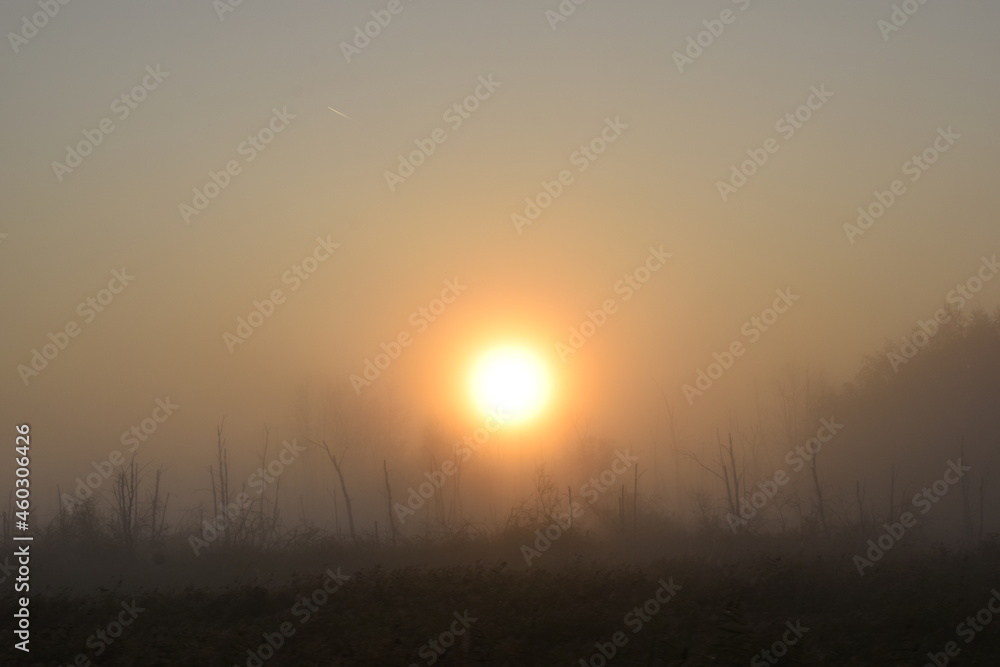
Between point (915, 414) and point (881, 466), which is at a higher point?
point (915, 414)

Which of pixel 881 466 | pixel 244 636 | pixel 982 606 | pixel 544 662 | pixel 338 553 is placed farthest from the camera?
pixel 881 466

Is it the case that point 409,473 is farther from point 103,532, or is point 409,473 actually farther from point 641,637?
point 641,637

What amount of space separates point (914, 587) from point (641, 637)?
1130 centimetres

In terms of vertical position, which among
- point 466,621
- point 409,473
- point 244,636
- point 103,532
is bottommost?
point 103,532

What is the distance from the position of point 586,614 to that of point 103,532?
46921 mm

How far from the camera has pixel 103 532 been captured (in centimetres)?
5591

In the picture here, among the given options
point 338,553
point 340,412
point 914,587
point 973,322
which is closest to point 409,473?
point 340,412

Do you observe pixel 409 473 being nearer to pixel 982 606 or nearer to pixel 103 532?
pixel 103 532

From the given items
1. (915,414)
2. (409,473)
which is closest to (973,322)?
(915,414)

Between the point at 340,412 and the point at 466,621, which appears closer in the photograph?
the point at 466,621

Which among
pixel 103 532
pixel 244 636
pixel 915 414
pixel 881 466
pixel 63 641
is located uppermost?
pixel 915 414

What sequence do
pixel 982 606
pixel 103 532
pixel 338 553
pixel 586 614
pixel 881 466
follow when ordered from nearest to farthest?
pixel 586 614, pixel 982 606, pixel 338 553, pixel 103 532, pixel 881 466

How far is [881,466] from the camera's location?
2911 inches

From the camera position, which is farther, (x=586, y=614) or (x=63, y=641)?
(x=586, y=614)
